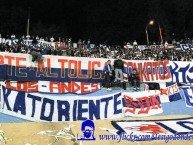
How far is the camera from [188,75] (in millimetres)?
21656

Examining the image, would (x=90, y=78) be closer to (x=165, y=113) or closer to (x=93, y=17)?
(x=165, y=113)

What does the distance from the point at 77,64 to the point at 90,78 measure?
838 mm

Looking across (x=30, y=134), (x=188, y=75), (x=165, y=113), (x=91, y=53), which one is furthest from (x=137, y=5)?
(x=30, y=134)

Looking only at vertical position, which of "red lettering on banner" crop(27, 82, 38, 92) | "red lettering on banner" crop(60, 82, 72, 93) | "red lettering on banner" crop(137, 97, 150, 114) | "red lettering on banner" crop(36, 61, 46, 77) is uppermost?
"red lettering on banner" crop(36, 61, 46, 77)

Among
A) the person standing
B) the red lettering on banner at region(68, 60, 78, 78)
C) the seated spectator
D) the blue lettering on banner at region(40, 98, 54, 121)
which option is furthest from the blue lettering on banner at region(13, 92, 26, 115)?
the seated spectator

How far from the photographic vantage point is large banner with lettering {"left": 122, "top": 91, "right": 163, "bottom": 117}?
49.0ft

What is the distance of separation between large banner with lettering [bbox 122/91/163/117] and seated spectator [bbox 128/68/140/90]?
4182mm

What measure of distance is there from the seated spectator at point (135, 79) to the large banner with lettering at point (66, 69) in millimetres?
824

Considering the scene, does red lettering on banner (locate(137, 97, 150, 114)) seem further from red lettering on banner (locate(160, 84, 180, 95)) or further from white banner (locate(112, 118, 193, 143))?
red lettering on banner (locate(160, 84, 180, 95))

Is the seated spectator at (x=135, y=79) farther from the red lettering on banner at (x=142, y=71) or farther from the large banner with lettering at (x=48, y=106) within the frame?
the large banner with lettering at (x=48, y=106)

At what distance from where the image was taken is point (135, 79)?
20.3 m

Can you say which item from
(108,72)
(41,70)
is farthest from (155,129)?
(41,70)

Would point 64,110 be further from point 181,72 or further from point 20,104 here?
point 181,72

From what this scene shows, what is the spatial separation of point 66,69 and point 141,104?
5.90 m
